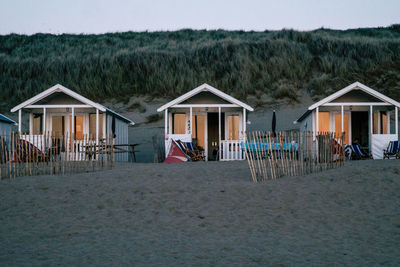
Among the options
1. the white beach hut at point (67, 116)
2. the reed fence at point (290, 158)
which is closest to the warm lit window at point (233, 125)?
the white beach hut at point (67, 116)

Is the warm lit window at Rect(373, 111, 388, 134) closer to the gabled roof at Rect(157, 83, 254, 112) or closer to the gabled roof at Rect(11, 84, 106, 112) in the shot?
the gabled roof at Rect(157, 83, 254, 112)

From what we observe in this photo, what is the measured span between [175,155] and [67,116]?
519cm

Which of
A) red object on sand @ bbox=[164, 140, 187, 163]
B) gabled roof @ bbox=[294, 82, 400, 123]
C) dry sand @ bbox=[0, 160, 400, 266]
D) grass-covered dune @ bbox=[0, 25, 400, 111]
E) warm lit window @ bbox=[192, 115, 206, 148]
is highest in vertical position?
grass-covered dune @ bbox=[0, 25, 400, 111]

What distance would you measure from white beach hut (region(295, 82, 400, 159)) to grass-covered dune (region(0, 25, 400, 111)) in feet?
44.7

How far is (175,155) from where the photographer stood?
16188 millimetres

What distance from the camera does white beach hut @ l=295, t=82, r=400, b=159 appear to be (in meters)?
16.4

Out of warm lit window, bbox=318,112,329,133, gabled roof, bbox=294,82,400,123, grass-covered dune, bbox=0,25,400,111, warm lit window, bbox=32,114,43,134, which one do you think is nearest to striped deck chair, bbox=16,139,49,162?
warm lit window, bbox=32,114,43,134

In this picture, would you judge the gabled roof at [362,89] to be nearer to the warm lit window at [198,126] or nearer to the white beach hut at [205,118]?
the white beach hut at [205,118]

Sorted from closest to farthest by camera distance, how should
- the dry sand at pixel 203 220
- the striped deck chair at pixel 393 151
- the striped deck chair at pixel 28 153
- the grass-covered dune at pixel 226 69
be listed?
the dry sand at pixel 203 220, the striped deck chair at pixel 28 153, the striped deck chair at pixel 393 151, the grass-covered dune at pixel 226 69

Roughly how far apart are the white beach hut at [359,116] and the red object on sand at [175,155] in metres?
4.77

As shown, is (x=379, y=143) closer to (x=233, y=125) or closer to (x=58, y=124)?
(x=233, y=125)

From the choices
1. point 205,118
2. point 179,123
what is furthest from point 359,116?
point 179,123

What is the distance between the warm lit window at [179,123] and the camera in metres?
18.6

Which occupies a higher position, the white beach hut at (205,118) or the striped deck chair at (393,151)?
the white beach hut at (205,118)
